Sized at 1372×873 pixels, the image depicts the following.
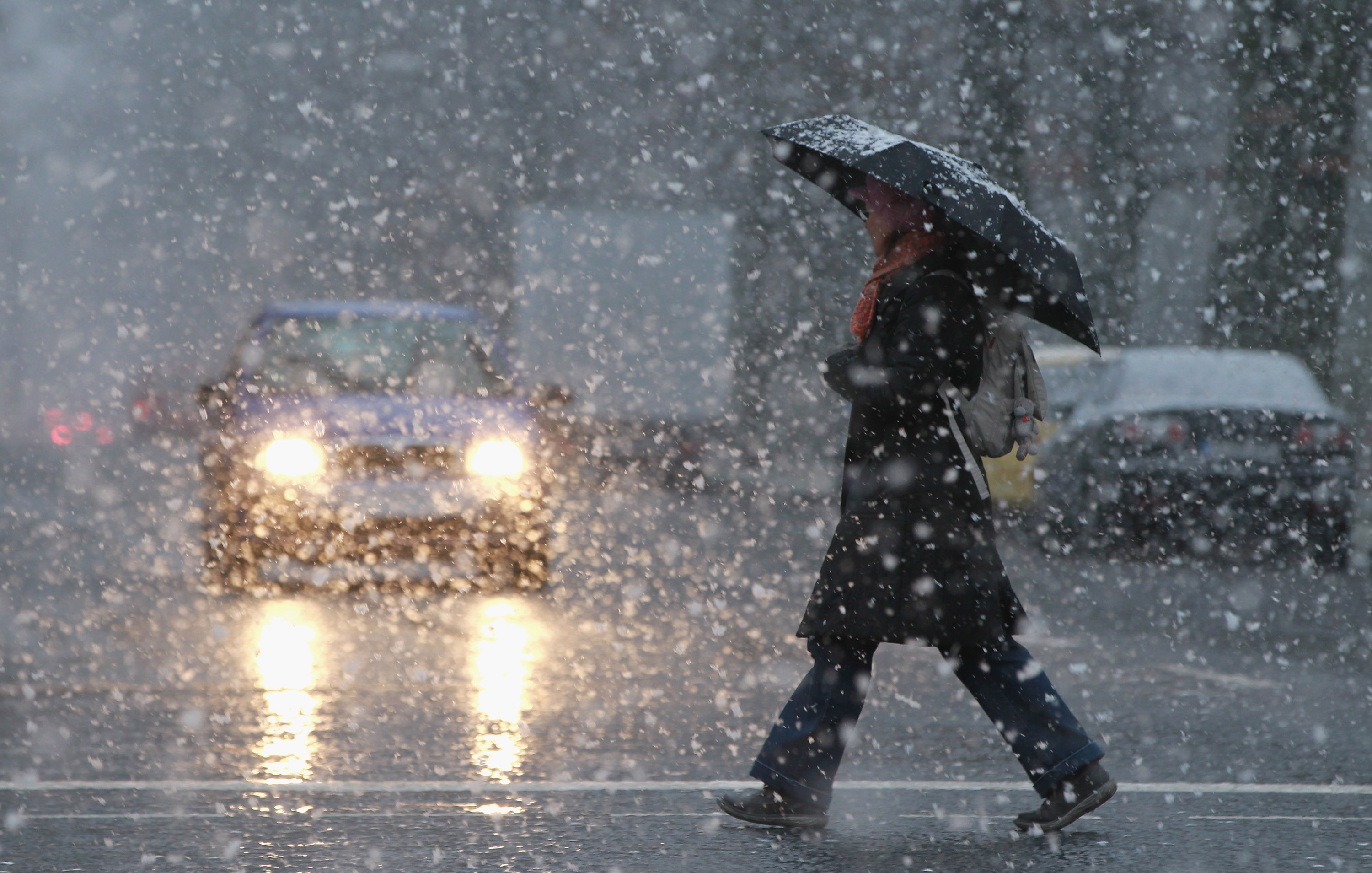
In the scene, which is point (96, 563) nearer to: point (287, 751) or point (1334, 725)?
point (287, 751)

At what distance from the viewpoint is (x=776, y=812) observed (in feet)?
14.6

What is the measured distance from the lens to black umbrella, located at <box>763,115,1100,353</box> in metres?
4.16

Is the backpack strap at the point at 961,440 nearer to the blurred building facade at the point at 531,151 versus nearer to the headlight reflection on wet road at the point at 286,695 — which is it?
the headlight reflection on wet road at the point at 286,695

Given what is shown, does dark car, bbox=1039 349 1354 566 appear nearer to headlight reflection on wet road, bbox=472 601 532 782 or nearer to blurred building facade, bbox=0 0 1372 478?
blurred building facade, bbox=0 0 1372 478

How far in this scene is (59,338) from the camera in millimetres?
53688

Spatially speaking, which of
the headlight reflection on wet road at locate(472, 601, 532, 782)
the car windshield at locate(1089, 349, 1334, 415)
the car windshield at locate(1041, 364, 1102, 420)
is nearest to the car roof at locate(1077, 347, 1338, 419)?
the car windshield at locate(1089, 349, 1334, 415)

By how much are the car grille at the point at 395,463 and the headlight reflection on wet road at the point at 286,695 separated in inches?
33.6

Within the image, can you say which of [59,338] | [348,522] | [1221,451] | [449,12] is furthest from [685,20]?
[59,338]

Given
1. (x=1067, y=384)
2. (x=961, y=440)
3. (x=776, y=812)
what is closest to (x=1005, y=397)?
(x=961, y=440)

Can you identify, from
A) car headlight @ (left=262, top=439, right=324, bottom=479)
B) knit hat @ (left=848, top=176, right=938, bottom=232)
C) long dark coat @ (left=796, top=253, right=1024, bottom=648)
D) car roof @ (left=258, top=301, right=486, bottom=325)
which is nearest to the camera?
long dark coat @ (left=796, top=253, right=1024, bottom=648)

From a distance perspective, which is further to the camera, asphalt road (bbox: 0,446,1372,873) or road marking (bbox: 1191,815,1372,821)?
road marking (bbox: 1191,815,1372,821)

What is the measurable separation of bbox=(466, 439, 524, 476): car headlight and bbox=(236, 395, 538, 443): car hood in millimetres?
60

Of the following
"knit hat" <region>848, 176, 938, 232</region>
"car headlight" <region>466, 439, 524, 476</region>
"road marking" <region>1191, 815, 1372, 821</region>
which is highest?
"knit hat" <region>848, 176, 938, 232</region>

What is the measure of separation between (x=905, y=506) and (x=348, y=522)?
5.29 metres
